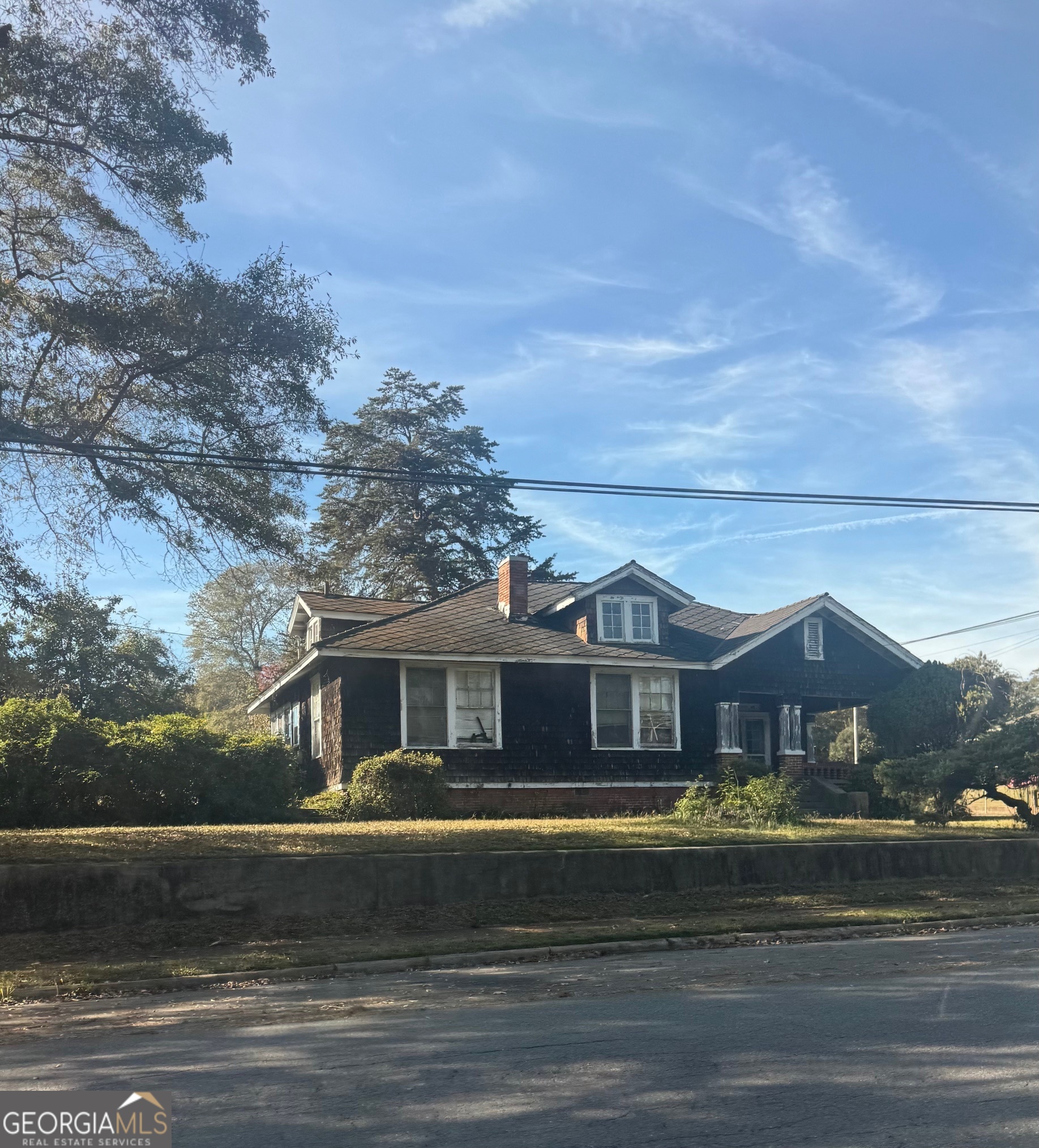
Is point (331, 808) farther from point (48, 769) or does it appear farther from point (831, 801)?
point (831, 801)

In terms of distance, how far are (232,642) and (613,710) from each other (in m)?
39.4

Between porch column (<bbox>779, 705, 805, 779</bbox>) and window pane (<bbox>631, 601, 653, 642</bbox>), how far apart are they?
4327 millimetres

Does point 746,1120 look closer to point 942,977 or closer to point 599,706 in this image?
point 942,977

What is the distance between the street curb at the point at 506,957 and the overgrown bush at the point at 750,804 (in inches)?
256

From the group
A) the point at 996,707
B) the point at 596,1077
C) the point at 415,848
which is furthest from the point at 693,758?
the point at 596,1077

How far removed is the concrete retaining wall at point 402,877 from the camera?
1312 centimetres

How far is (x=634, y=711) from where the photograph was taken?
89.4ft

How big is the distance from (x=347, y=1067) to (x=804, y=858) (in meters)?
12.6

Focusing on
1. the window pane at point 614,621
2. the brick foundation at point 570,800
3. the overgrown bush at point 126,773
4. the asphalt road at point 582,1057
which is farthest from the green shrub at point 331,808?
the asphalt road at point 582,1057

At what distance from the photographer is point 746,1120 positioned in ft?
17.7

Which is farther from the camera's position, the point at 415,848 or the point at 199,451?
the point at 199,451

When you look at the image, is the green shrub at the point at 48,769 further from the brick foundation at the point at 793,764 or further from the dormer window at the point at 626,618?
the brick foundation at the point at 793,764

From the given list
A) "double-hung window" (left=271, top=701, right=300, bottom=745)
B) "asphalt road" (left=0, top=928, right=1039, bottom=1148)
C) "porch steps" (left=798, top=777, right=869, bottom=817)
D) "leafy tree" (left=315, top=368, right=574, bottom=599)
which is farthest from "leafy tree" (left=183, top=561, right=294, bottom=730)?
"asphalt road" (left=0, top=928, right=1039, bottom=1148)

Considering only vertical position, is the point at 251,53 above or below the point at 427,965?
above
